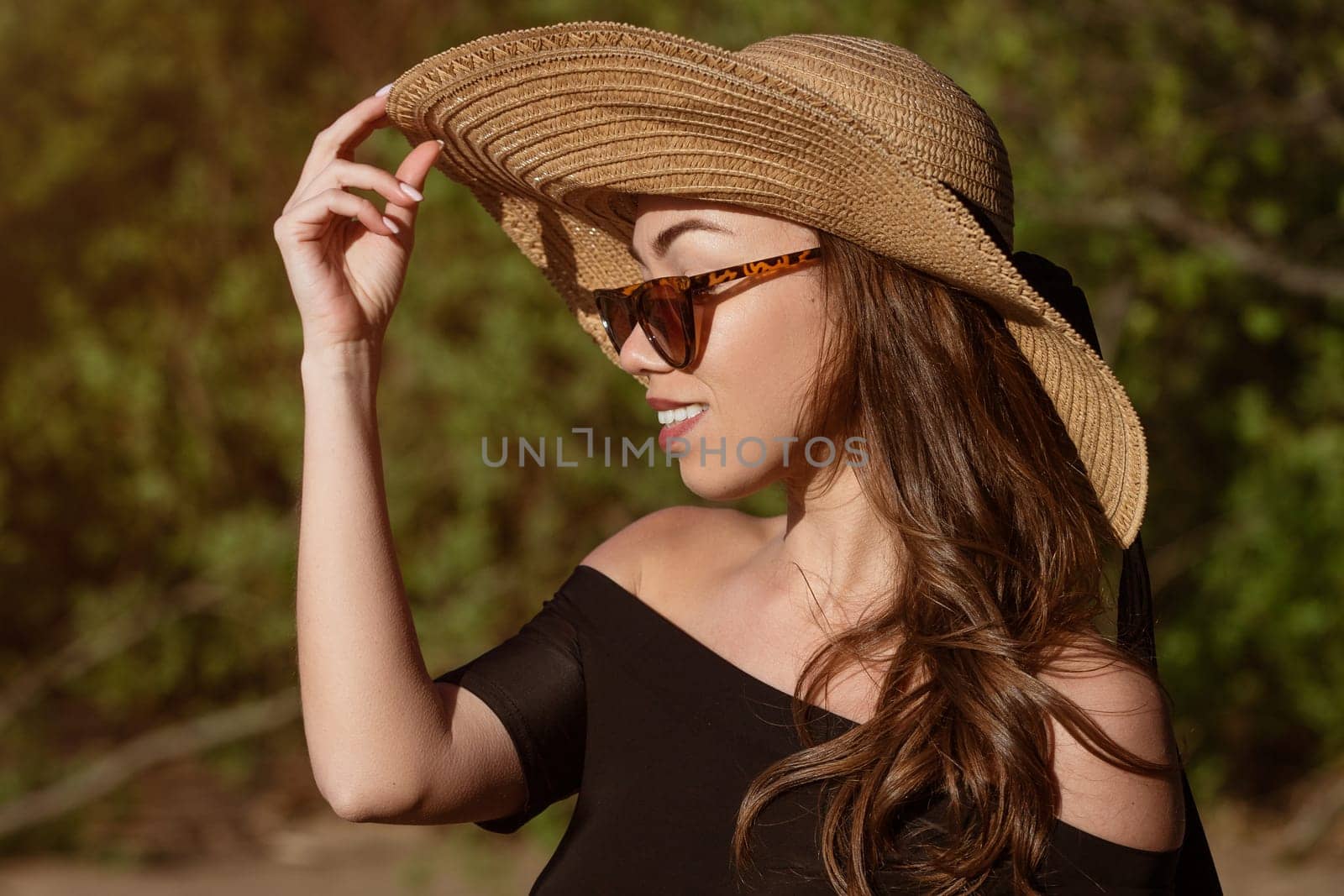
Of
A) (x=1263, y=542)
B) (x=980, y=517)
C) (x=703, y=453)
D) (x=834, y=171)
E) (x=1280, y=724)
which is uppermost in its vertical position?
(x=834, y=171)

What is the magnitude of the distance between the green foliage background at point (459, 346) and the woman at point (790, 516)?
5.73 ft

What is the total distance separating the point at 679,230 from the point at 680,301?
103 mm

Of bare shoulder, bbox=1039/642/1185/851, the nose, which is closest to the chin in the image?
the nose

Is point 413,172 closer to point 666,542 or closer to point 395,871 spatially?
point 666,542

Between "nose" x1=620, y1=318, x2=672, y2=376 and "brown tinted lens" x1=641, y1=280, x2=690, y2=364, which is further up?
"brown tinted lens" x1=641, y1=280, x2=690, y2=364

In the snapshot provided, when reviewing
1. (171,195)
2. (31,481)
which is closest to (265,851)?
(31,481)

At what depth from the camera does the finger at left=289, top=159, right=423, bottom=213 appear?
5.69 feet

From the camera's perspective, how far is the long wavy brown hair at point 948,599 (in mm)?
Answer: 1625

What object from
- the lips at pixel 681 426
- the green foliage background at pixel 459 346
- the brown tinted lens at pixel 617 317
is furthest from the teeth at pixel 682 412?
the green foliage background at pixel 459 346

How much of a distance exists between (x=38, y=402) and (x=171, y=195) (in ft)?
3.87

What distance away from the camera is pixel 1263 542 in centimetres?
472

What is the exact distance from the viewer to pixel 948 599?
177 centimetres

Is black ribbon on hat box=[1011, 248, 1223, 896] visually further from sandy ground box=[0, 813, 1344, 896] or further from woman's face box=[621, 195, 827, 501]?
sandy ground box=[0, 813, 1344, 896]

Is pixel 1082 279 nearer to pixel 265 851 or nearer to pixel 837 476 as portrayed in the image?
pixel 837 476
